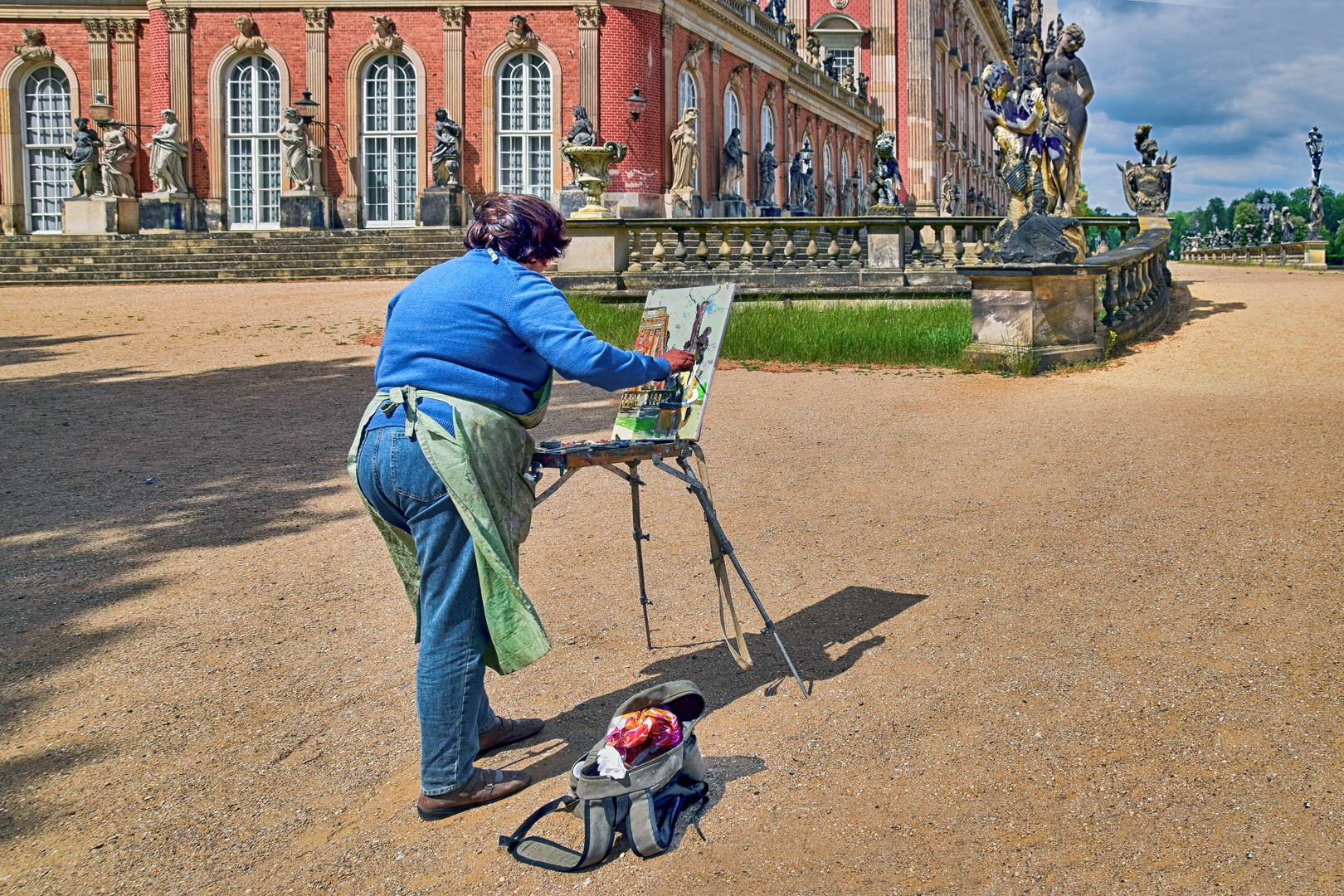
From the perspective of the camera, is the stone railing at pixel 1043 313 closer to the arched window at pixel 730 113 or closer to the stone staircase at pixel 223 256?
the stone staircase at pixel 223 256

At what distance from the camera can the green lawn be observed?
43.5 ft

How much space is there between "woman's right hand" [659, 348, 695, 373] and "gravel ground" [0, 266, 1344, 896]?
1.24 metres

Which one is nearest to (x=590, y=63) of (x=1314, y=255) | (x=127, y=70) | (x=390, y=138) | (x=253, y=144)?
(x=390, y=138)

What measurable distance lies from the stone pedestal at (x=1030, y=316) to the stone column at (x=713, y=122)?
2102 centimetres

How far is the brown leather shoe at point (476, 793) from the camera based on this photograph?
3.54 metres

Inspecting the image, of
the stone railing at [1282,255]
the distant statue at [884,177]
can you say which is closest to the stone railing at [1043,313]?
the distant statue at [884,177]

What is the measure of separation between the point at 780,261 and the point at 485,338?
1542cm

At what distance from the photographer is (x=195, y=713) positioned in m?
4.32

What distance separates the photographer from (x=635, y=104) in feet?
94.6

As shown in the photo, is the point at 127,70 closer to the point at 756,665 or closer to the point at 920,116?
the point at 756,665

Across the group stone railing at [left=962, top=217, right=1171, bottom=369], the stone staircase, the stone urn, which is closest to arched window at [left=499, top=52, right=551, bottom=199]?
the stone staircase

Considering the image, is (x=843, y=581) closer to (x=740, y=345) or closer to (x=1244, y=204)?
(x=740, y=345)

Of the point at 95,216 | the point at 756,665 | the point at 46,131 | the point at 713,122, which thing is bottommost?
the point at 756,665

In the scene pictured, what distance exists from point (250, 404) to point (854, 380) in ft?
19.2
